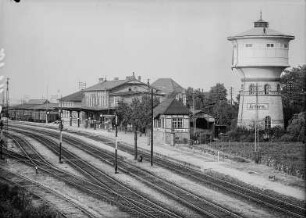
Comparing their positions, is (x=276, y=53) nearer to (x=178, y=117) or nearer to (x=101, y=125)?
(x=178, y=117)

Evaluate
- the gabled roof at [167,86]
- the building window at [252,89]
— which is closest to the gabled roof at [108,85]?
the gabled roof at [167,86]

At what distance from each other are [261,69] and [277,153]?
1480cm

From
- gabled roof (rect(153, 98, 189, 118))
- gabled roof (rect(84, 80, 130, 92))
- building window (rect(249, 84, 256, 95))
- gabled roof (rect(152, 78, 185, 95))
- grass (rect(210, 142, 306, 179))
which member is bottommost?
grass (rect(210, 142, 306, 179))

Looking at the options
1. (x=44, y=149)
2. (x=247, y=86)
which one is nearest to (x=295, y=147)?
(x=247, y=86)

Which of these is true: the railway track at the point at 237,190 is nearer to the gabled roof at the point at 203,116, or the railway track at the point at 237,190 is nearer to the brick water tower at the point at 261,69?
the brick water tower at the point at 261,69

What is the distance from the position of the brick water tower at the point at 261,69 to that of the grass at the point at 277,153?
6052 millimetres

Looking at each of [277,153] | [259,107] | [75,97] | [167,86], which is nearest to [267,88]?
[259,107]

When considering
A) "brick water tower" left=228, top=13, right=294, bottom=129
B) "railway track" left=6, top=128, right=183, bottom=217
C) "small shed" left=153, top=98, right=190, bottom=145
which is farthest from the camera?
"brick water tower" left=228, top=13, right=294, bottom=129

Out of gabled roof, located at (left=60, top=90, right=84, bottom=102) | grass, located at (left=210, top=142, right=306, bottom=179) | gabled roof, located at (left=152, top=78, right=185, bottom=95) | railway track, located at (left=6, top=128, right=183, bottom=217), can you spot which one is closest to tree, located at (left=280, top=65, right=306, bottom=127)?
grass, located at (left=210, top=142, right=306, bottom=179)

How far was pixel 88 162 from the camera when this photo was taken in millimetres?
37000

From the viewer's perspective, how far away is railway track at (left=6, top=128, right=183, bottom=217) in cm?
2184

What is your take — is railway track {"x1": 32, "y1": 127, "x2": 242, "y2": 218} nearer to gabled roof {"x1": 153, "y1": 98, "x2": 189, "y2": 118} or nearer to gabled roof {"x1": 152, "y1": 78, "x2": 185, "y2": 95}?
gabled roof {"x1": 153, "y1": 98, "x2": 189, "y2": 118}

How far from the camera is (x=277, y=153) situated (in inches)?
1617

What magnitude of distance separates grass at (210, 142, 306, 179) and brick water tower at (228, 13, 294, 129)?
6052 mm
